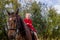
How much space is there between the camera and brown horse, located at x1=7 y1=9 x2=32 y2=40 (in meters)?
8.48

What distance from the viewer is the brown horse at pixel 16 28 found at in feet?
27.8

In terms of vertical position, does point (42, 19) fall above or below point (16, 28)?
below

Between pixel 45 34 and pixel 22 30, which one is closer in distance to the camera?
pixel 22 30

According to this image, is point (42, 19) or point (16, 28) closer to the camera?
point (16, 28)

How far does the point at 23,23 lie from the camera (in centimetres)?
886

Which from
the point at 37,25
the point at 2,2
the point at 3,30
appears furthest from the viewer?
the point at 37,25

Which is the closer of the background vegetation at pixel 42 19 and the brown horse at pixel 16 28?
the brown horse at pixel 16 28

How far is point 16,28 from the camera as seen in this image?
337 inches

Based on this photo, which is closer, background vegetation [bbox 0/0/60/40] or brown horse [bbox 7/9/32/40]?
brown horse [bbox 7/9/32/40]

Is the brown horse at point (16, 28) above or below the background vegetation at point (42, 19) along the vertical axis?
above

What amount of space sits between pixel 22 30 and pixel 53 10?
14.7m

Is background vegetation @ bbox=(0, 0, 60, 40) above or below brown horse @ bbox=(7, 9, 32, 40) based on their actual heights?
below

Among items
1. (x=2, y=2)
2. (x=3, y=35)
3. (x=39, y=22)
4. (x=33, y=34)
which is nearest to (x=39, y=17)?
(x=39, y=22)

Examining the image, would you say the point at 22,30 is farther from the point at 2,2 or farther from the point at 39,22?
the point at 39,22
